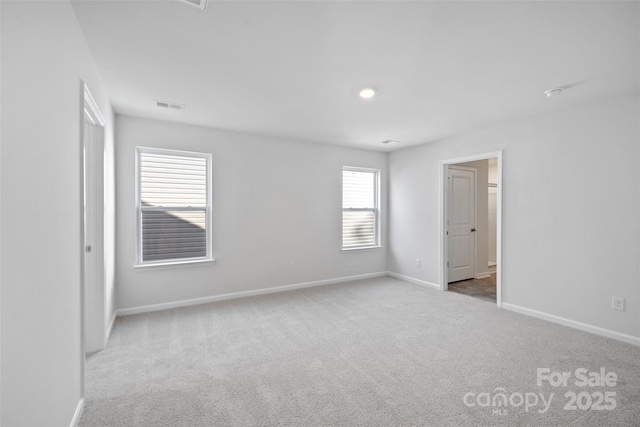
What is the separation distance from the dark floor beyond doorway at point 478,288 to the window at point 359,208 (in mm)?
1592

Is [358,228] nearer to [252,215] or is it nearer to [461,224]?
[461,224]

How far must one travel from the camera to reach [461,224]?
5.34 metres

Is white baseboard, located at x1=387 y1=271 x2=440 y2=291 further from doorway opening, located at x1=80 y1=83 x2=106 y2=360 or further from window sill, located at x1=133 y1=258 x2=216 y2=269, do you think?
doorway opening, located at x1=80 y1=83 x2=106 y2=360

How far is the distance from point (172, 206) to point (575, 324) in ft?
16.3

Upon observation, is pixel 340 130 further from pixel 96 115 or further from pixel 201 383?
pixel 201 383

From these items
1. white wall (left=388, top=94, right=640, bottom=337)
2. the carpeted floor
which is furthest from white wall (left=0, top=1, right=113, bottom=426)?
white wall (left=388, top=94, right=640, bottom=337)

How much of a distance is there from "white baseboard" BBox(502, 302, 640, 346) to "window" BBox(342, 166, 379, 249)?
247 cm

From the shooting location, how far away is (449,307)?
3.92 metres

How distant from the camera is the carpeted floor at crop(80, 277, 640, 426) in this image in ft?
6.15

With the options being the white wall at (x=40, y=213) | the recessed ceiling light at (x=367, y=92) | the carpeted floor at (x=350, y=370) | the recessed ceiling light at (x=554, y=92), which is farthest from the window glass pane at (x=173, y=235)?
the recessed ceiling light at (x=554, y=92)

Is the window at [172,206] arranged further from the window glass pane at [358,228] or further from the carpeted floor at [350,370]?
the window glass pane at [358,228]

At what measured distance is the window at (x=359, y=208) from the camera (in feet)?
17.7

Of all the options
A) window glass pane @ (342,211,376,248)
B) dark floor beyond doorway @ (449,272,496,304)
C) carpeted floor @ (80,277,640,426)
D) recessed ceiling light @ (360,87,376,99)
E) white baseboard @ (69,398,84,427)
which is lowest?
dark floor beyond doorway @ (449,272,496,304)

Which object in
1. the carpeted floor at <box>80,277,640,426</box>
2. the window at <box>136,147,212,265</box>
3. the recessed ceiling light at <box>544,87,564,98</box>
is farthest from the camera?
the window at <box>136,147,212,265</box>
